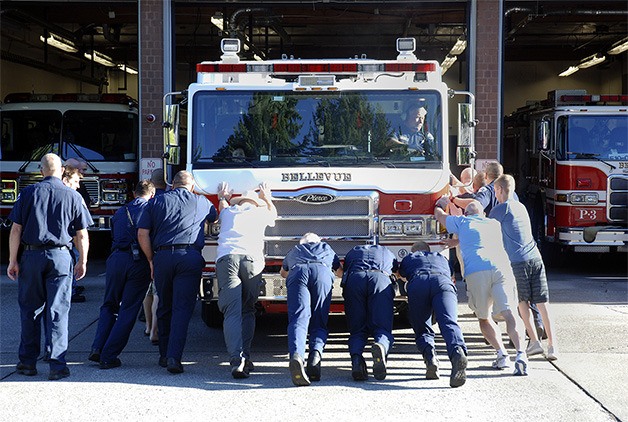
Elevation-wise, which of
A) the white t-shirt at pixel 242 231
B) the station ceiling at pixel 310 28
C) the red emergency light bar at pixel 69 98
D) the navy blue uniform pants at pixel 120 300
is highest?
the station ceiling at pixel 310 28

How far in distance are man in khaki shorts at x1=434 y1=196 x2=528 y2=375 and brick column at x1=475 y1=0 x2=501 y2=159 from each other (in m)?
7.69

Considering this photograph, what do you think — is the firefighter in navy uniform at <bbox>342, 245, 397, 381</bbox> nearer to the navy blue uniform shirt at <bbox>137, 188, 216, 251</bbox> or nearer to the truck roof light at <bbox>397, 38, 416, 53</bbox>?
the navy blue uniform shirt at <bbox>137, 188, 216, 251</bbox>

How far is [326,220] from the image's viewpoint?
9195mm

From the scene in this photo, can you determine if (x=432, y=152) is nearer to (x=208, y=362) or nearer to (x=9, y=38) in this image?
(x=208, y=362)

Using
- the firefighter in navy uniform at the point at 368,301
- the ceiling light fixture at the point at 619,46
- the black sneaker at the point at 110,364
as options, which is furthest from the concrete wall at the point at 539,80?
the black sneaker at the point at 110,364

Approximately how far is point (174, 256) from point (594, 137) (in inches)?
357

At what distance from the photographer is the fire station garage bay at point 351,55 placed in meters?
16.0

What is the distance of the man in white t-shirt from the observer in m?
8.32

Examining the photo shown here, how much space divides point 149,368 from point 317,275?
1794 millimetres


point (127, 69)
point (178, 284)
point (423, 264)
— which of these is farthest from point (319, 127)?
point (127, 69)

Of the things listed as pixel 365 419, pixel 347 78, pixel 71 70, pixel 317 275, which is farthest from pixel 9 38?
pixel 365 419

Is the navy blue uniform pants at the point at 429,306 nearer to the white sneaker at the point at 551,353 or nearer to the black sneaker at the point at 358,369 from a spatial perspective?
the black sneaker at the point at 358,369

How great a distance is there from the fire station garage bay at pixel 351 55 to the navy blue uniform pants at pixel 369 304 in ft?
9.37

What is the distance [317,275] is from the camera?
8281 millimetres
